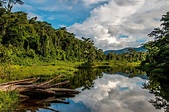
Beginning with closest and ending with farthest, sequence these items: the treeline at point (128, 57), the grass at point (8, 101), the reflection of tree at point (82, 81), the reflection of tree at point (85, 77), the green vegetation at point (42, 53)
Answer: the grass at point (8, 101), the reflection of tree at point (82, 81), the reflection of tree at point (85, 77), the green vegetation at point (42, 53), the treeline at point (128, 57)

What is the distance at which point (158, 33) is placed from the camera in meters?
65.2

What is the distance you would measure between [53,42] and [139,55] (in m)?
67.3

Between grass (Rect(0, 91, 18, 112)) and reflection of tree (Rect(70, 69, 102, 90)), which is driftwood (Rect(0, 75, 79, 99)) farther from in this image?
reflection of tree (Rect(70, 69, 102, 90))

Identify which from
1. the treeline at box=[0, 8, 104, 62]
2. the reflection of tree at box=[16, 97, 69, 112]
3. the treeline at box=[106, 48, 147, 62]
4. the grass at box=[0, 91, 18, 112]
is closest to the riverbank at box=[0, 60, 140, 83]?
the grass at box=[0, 91, 18, 112]

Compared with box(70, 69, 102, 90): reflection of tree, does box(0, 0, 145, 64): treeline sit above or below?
above

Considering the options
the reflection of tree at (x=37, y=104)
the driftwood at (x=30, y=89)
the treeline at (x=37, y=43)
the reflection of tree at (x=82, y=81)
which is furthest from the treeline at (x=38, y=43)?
the reflection of tree at (x=37, y=104)

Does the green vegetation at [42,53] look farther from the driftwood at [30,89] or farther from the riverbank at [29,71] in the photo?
the driftwood at [30,89]

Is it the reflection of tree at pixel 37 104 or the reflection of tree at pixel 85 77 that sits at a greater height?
the reflection of tree at pixel 85 77

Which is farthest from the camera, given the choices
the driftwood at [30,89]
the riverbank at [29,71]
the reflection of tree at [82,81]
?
the reflection of tree at [82,81]

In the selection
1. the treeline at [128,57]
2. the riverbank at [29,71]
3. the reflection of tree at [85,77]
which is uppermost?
the treeline at [128,57]

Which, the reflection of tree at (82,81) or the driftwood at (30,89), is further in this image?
the reflection of tree at (82,81)

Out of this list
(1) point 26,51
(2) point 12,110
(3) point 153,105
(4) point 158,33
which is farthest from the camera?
(1) point 26,51

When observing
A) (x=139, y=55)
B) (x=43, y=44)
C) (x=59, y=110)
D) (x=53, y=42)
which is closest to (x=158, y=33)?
(x=59, y=110)

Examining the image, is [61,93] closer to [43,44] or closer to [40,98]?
[40,98]
